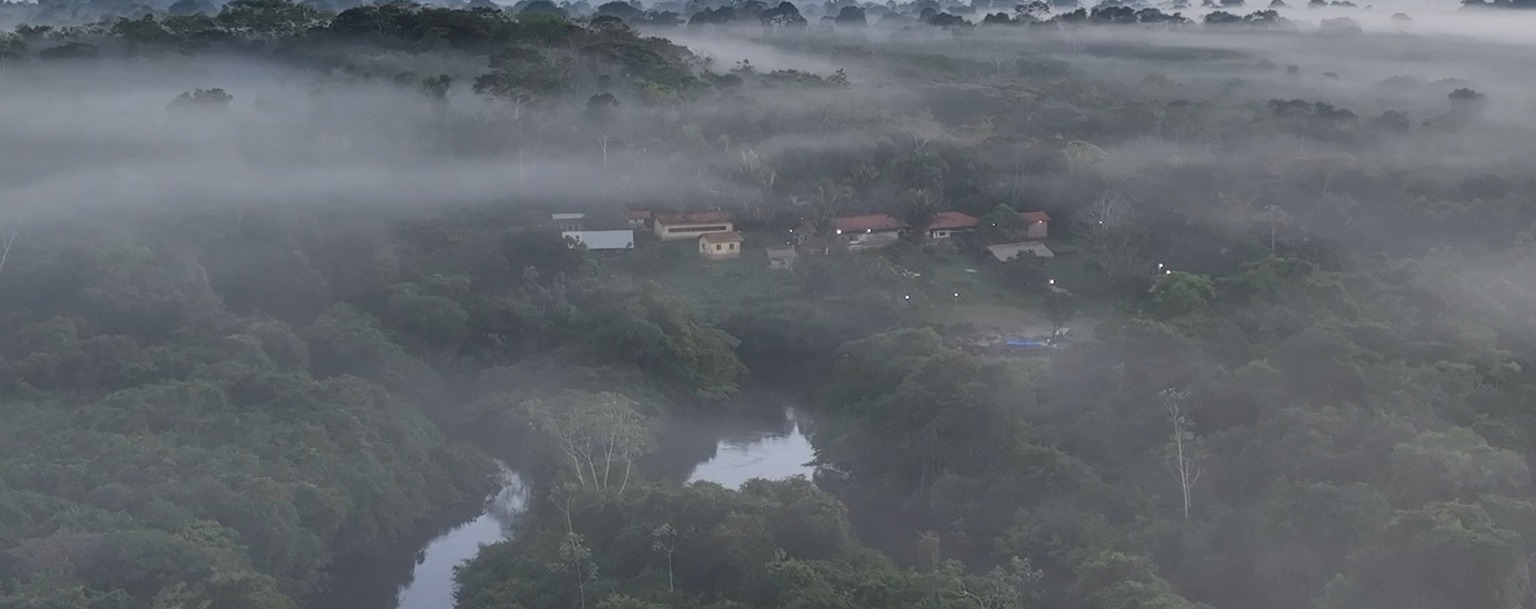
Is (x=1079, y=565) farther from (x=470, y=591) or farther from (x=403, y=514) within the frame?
(x=403, y=514)

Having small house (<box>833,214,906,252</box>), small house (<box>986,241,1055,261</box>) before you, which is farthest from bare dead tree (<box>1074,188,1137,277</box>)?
small house (<box>833,214,906,252</box>)

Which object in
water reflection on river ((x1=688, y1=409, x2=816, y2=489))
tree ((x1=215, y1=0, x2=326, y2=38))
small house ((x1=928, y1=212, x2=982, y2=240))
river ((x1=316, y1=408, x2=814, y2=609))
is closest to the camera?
river ((x1=316, y1=408, x2=814, y2=609))

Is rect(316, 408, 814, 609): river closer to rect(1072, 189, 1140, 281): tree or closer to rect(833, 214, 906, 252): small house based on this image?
rect(833, 214, 906, 252): small house

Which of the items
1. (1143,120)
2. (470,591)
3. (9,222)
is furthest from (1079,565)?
(1143,120)

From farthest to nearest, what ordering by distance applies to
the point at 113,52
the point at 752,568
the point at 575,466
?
1. the point at 113,52
2. the point at 575,466
3. the point at 752,568

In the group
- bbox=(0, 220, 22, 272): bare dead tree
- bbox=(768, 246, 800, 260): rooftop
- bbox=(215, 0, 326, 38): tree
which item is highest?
bbox=(215, 0, 326, 38): tree

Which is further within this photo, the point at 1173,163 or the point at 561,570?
the point at 1173,163

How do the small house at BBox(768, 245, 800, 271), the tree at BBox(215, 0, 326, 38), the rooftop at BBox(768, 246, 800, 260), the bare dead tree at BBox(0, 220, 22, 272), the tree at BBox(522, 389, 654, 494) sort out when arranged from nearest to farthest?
the tree at BBox(522, 389, 654, 494) → the bare dead tree at BBox(0, 220, 22, 272) → the small house at BBox(768, 245, 800, 271) → the rooftop at BBox(768, 246, 800, 260) → the tree at BBox(215, 0, 326, 38)

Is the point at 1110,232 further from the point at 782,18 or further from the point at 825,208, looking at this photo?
the point at 782,18
